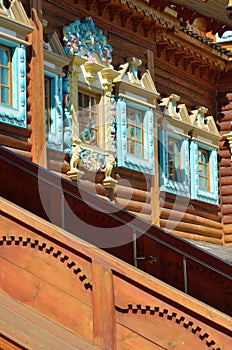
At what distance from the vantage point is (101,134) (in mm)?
17094

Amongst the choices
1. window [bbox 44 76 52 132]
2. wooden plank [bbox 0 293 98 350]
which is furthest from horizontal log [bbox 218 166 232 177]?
wooden plank [bbox 0 293 98 350]

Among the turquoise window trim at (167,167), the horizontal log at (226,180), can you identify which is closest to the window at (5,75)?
the turquoise window trim at (167,167)

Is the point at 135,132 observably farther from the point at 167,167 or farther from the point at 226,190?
the point at 226,190

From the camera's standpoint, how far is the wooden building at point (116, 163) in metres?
8.29

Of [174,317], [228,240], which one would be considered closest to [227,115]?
[228,240]

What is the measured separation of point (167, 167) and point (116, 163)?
238 cm

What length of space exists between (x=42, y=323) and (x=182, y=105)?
13.2 meters

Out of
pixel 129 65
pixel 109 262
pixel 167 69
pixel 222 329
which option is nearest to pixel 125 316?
pixel 109 262

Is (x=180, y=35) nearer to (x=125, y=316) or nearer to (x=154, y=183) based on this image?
(x=154, y=183)

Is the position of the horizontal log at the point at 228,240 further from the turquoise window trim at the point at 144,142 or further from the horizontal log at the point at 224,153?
the turquoise window trim at the point at 144,142

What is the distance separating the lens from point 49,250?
27.2 ft

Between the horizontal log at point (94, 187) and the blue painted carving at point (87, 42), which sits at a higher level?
the blue painted carving at point (87, 42)

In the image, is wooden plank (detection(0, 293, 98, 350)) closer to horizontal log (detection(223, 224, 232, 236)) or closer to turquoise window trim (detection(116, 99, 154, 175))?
turquoise window trim (detection(116, 99, 154, 175))

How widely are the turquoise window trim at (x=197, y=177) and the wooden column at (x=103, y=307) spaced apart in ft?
40.2
